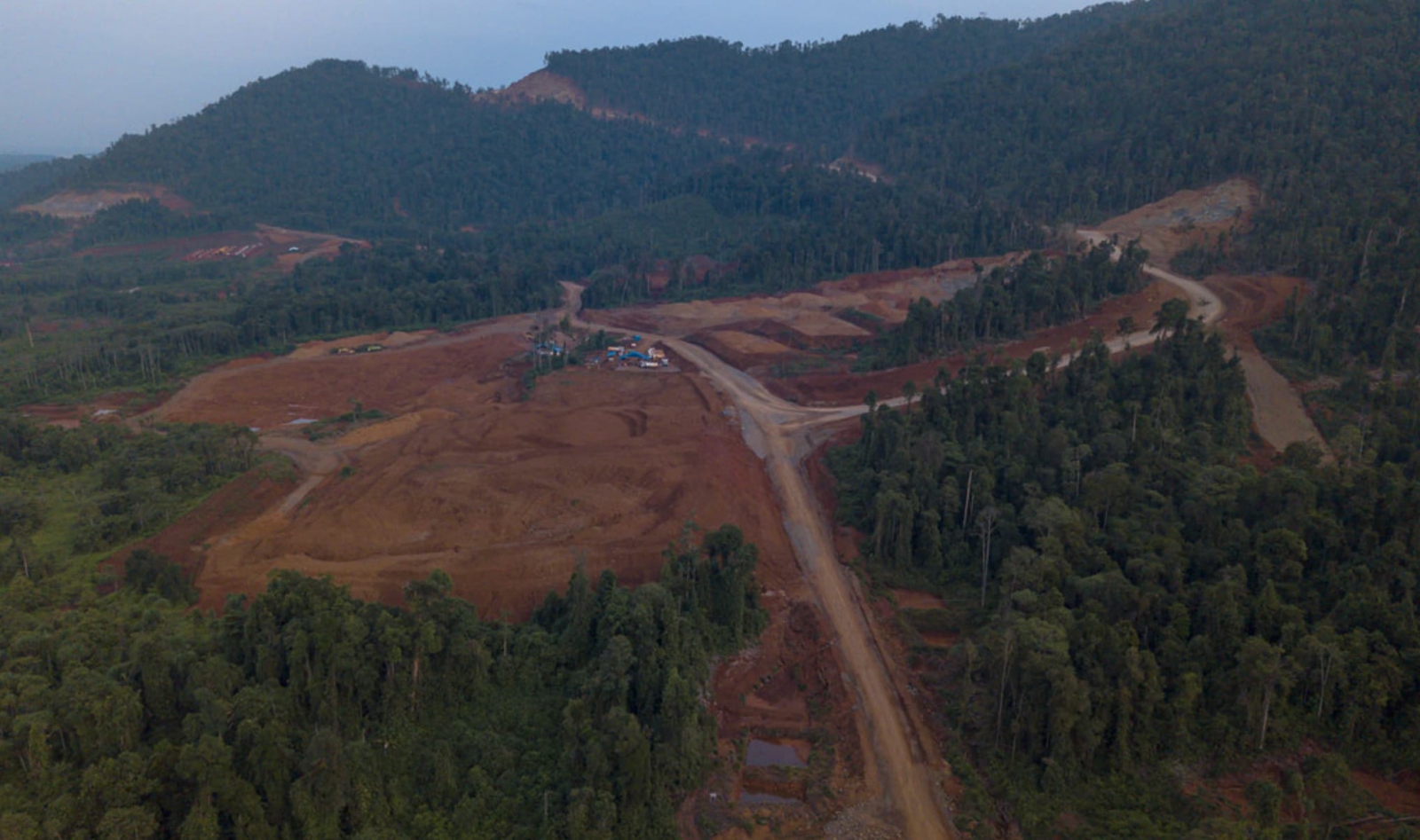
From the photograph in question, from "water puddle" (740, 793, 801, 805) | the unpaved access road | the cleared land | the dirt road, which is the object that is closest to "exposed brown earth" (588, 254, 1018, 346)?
the cleared land

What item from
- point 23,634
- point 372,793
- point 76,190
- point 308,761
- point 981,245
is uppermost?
point 76,190

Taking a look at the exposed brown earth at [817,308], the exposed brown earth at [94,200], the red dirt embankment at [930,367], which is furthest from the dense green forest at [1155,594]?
the exposed brown earth at [94,200]

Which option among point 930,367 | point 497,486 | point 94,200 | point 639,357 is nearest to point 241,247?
point 94,200

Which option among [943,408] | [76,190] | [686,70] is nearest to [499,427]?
[943,408]

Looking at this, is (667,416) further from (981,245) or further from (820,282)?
(981,245)

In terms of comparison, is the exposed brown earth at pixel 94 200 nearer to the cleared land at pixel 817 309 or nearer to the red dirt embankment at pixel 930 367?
the cleared land at pixel 817 309

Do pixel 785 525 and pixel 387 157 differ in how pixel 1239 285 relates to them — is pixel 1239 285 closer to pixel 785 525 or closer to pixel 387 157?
pixel 785 525
